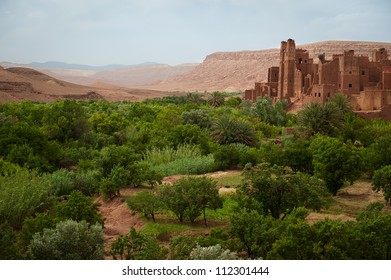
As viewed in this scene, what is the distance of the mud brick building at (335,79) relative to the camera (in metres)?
29.6

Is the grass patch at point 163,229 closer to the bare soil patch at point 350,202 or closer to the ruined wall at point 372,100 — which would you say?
the bare soil patch at point 350,202

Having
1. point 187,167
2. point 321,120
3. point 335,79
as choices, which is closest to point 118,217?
point 187,167

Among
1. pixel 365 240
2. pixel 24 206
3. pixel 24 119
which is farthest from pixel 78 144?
pixel 365 240

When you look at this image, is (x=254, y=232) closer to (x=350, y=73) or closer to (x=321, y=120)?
(x=321, y=120)

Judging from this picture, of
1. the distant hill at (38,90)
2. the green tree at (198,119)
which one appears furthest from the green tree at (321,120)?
the distant hill at (38,90)

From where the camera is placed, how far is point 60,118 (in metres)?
22.3

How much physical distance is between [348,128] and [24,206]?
15.3 m

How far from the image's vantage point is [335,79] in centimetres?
3281

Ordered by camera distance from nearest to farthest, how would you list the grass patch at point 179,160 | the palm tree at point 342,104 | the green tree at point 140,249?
the green tree at point 140,249, the grass patch at point 179,160, the palm tree at point 342,104

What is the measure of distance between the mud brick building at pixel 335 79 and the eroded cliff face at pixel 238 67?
55.7 m

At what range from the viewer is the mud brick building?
1164 inches

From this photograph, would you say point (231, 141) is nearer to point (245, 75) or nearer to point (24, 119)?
point (24, 119)

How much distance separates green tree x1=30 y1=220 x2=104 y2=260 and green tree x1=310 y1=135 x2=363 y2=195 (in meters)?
8.42

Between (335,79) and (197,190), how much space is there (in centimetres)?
2321
